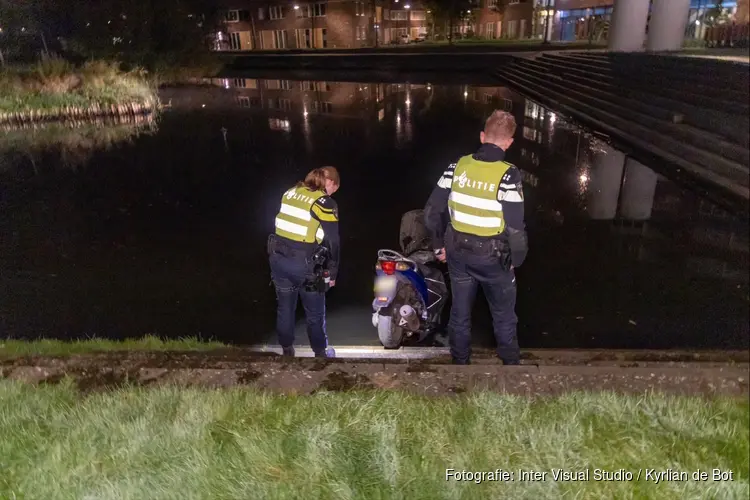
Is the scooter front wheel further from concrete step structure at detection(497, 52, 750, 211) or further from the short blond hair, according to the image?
concrete step structure at detection(497, 52, 750, 211)

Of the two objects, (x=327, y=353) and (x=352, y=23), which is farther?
(x=352, y=23)

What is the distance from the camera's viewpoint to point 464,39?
60.4 meters

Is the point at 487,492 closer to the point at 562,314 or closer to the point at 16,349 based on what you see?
the point at 562,314

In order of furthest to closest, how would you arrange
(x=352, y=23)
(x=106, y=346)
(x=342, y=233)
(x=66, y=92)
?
1. (x=352, y=23)
2. (x=66, y=92)
3. (x=342, y=233)
4. (x=106, y=346)

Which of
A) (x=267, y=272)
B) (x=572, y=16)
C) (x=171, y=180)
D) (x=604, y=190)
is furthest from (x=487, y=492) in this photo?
(x=572, y=16)

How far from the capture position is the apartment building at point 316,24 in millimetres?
54156

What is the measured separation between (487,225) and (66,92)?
21.0 meters

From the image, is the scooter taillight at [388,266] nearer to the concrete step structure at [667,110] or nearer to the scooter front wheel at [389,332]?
the scooter front wheel at [389,332]

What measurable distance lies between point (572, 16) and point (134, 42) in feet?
111

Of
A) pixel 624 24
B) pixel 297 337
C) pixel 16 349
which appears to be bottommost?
pixel 297 337

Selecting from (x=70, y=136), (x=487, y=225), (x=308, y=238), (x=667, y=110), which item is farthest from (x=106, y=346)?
(x=70, y=136)

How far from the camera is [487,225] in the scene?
371 cm

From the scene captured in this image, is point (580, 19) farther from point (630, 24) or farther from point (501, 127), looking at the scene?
point (501, 127)

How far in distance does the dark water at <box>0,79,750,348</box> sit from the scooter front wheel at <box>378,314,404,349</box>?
0.50m
